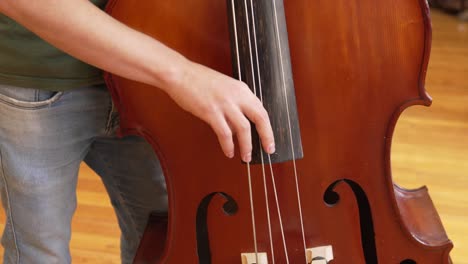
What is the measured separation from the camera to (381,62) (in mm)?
974

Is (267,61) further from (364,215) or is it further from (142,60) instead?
(364,215)

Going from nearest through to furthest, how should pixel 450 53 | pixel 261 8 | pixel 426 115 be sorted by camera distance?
pixel 261 8 < pixel 426 115 < pixel 450 53

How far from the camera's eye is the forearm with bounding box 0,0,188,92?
73cm

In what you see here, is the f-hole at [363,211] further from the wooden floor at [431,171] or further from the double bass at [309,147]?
the wooden floor at [431,171]

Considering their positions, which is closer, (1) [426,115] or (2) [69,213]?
(2) [69,213]

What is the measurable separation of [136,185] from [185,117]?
0.24 m

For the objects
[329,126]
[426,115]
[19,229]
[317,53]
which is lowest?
[426,115]

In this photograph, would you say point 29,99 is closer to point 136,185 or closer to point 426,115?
point 136,185

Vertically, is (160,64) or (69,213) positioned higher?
(160,64)

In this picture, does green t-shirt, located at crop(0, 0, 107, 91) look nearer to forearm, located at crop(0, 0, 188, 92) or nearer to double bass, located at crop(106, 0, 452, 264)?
double bass, located at crop(106, 0, 452, 264)

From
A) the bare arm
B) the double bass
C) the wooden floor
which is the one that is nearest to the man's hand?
the bare arm

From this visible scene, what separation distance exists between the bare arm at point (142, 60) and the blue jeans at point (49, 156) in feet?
0.70

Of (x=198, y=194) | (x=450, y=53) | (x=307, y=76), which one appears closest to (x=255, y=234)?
(x=198, y=194)

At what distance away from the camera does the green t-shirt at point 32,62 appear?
0.92 m
